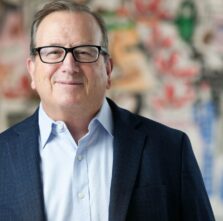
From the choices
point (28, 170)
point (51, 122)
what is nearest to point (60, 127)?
Answer: point (51, 122)

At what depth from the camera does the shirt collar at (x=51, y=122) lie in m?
1.22

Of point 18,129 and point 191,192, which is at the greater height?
point 18,129

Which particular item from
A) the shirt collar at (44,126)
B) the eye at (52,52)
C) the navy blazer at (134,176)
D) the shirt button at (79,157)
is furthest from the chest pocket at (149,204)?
the eye at (52,52)

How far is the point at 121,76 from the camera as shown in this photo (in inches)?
91.4

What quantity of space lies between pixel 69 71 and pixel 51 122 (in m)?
0.15

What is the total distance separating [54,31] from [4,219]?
48 cm

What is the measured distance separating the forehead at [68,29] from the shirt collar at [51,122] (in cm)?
19

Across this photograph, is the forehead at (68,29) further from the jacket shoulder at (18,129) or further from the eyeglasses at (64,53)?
the jacket shoulder at (18,129)

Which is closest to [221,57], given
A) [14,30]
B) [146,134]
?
[14,30]

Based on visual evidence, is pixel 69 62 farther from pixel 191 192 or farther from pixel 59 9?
pixel 191 192

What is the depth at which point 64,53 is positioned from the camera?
3.81ft

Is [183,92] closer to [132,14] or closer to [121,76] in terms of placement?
[121,76]

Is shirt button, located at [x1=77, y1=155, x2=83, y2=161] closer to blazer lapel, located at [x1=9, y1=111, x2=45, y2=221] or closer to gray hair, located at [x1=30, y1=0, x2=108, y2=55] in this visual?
blazer lapel, located at [x1=9, y1=111, x2=45, y2=221]

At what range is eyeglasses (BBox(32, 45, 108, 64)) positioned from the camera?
116 centimetres
